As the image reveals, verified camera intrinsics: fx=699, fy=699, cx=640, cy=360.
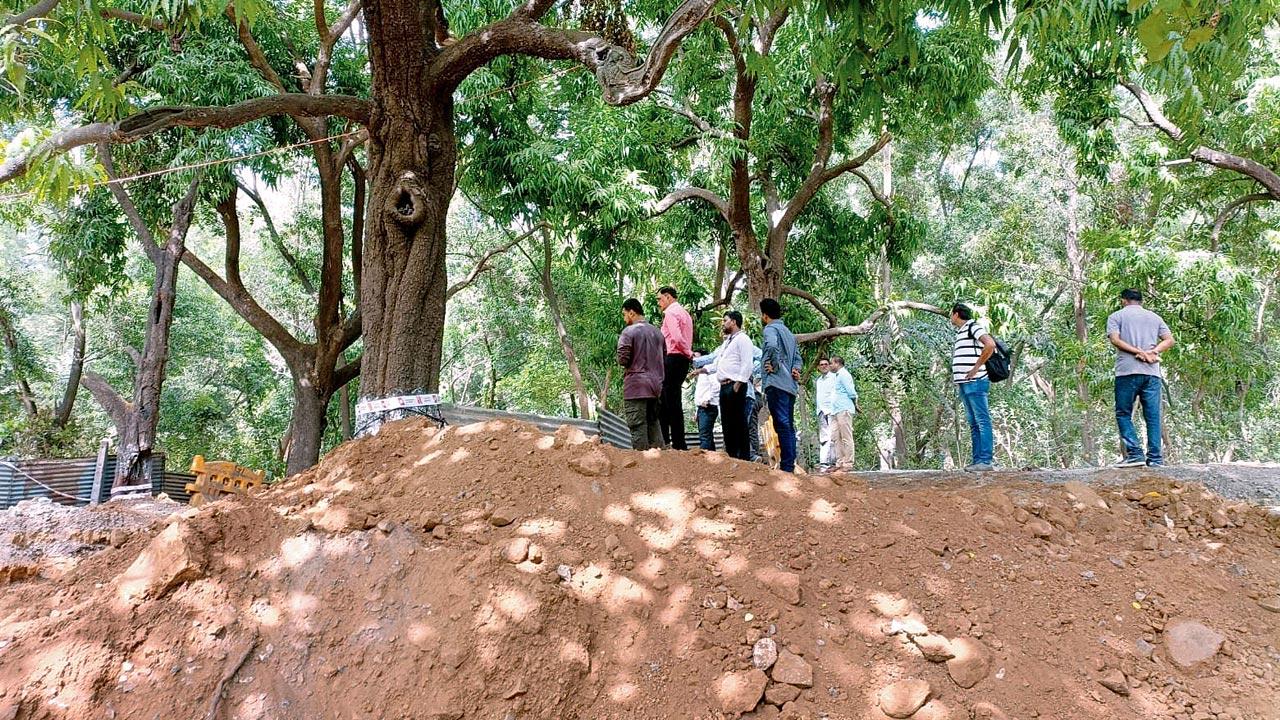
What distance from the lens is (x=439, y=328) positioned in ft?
16.4

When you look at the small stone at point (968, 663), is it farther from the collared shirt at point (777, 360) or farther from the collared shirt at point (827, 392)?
the collared shirt at point (827, 392)

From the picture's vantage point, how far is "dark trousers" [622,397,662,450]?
5.95m

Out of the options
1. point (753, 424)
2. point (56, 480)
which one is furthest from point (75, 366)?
point (753, 424)

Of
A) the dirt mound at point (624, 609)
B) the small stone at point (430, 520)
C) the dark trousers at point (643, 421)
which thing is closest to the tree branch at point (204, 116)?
the dirt mound at point (624, 609)

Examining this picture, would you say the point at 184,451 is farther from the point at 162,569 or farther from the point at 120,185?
the point at 162,569

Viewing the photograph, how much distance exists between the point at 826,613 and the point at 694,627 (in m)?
0.51

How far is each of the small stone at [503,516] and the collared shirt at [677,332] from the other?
3.80 meters

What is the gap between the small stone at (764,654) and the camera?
2.32 m

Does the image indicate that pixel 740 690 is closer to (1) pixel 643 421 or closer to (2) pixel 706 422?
(1) pixel 643 421

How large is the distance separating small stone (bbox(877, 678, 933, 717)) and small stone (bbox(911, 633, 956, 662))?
14 centimetres

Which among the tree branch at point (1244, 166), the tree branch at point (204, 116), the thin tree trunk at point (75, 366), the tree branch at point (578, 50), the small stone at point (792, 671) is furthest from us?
the thin tree trunk at point (75, 366)

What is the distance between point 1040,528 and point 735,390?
3.05 meters

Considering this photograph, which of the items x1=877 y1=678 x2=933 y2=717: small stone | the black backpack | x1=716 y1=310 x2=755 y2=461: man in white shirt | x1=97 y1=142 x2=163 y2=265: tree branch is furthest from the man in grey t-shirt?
x1=97 y1=142 x2=163 y2=265: tree branch

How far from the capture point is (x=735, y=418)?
19.9 ft
